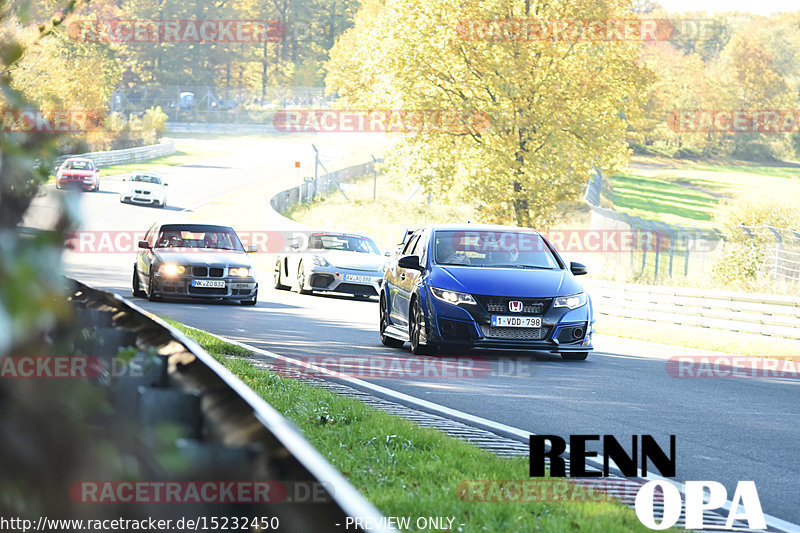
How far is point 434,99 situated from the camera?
33375 millimetres

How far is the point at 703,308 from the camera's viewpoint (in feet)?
69.4

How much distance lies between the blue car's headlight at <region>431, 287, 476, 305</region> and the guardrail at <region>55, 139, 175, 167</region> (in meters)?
55.4

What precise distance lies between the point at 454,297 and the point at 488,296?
391mm

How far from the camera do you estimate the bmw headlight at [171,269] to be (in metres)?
20.5

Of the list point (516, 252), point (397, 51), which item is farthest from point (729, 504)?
point (397, 51)

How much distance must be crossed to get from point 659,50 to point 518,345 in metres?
108

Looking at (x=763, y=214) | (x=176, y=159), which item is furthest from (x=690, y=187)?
(x=763, y=214)

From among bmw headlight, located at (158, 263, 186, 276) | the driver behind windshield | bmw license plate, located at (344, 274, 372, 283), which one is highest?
the driver behind windshield

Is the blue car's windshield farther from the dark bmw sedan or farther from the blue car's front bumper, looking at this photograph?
the dark bmw sedan

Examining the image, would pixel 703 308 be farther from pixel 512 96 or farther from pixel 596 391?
pixel 512 96

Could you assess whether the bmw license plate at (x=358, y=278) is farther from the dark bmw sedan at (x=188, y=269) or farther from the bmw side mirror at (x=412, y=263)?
the bmw side mirror at (x=412, y=263)

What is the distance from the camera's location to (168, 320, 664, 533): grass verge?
5277 mm

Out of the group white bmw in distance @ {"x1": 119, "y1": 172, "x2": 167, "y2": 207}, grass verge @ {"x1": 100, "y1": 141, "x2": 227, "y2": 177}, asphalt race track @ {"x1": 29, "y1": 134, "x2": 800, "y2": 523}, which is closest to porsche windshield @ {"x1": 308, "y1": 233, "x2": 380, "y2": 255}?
asphalt race track @ {"x1": 29, "y1": 134, "x2": 800, "y2": 523}

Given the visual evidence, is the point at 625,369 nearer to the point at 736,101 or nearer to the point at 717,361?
the point at 717,361
